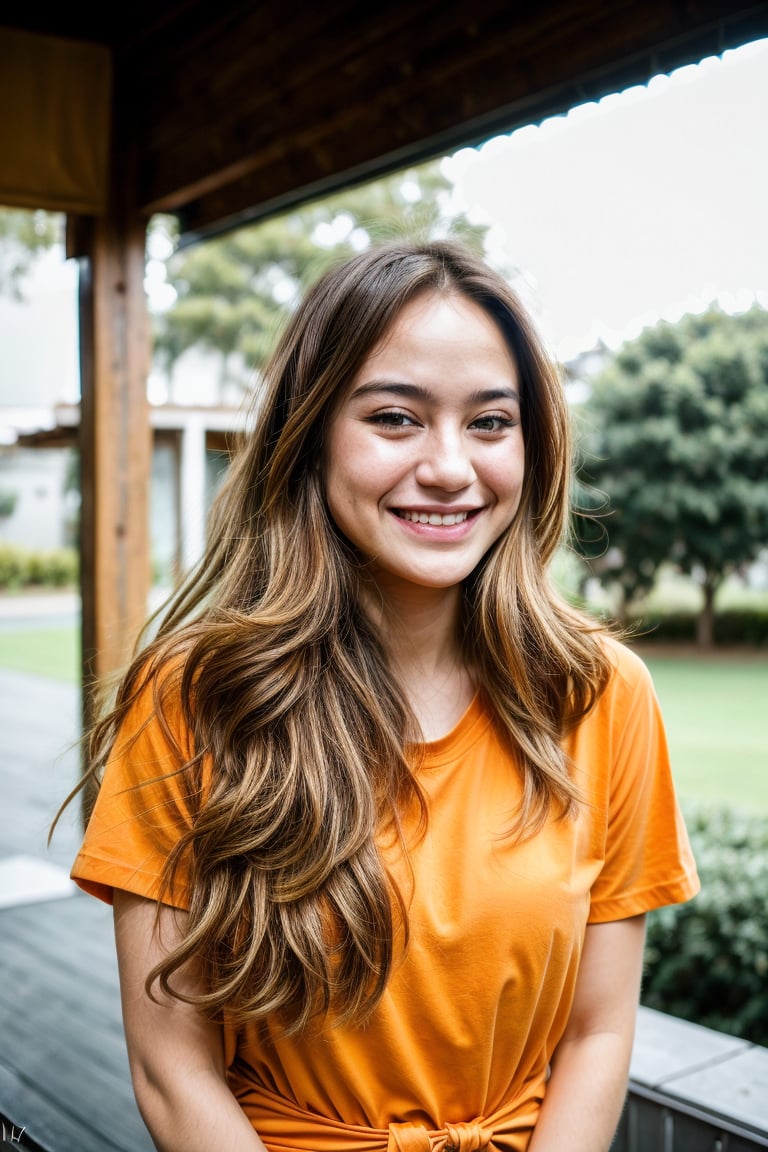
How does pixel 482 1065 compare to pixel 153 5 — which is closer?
pixel 482 1065

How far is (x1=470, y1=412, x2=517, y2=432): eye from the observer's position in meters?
1.21

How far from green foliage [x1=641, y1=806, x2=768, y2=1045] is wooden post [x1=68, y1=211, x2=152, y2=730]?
1.92 metres

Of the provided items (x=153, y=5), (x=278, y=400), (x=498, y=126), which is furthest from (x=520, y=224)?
(x=278, y=400)

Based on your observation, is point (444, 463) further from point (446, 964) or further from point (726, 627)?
point (726, 627)

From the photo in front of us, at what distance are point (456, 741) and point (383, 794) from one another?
11 centimetres

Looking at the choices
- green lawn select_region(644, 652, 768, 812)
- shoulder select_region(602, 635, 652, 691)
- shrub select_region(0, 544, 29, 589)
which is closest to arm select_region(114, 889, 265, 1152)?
shoulder select_region(602, 635, 652, 691)

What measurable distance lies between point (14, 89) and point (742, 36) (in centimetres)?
226

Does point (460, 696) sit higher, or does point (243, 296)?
point (243, 296)

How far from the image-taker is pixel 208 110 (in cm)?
332

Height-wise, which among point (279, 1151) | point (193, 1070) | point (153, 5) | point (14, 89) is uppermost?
point (153, 5)

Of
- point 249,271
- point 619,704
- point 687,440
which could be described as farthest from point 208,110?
point 249,271

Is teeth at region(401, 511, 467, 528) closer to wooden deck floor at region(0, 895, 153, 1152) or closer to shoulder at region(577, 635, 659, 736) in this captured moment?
shoulder at region(577, 635, 659, 736)

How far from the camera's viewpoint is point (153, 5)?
3.39 m

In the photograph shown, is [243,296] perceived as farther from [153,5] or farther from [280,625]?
[280,625]
